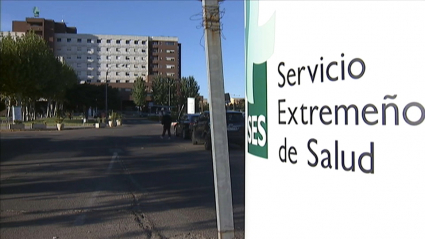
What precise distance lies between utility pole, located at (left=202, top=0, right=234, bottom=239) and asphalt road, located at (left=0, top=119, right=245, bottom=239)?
242 centimetres

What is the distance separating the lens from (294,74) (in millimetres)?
1912

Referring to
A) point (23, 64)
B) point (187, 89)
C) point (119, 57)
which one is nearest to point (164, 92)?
point (187, 89)

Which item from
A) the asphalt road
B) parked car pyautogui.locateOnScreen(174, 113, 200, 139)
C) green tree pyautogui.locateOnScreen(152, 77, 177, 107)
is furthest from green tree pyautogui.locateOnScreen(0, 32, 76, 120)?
green tree pyautogui.locateOnScreen(152, 77, 177, 107)

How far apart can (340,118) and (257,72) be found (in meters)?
0.71

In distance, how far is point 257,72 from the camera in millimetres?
2244

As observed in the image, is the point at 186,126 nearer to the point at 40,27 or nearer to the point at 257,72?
the point at 257,72

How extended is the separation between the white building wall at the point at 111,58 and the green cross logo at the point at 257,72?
→ 11299 cm

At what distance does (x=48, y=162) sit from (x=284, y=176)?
41.4 ft

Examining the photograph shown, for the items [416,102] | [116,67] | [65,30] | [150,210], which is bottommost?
[150,210]

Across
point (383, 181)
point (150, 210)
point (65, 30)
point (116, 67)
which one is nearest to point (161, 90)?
point (116, 67)

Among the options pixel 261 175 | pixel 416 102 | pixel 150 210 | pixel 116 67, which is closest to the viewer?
pixel 416 102

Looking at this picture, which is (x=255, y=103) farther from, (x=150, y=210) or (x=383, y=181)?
(x=150, y=210)

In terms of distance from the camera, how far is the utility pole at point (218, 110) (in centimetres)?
290

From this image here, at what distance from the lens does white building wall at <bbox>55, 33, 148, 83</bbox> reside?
112m
